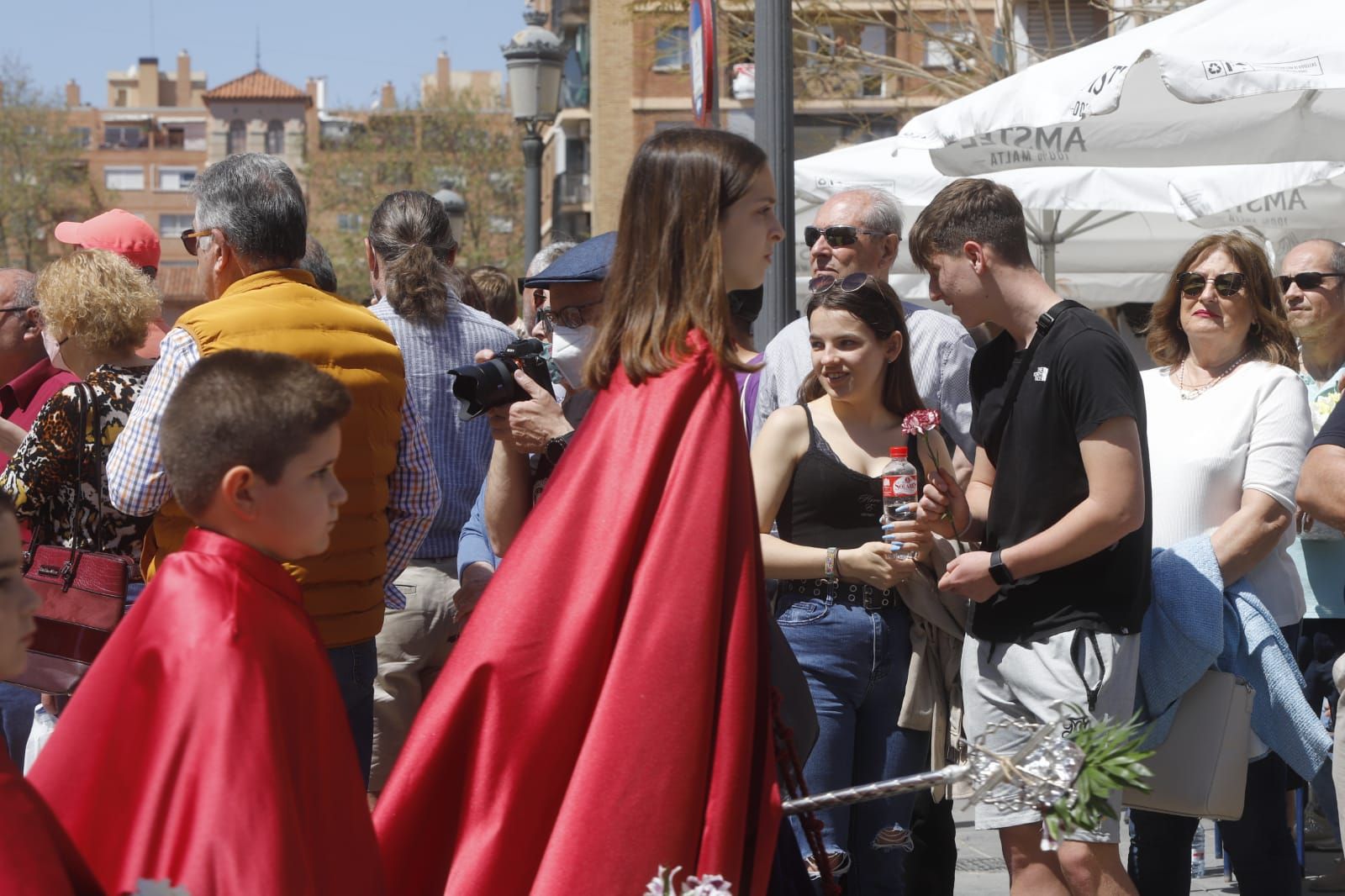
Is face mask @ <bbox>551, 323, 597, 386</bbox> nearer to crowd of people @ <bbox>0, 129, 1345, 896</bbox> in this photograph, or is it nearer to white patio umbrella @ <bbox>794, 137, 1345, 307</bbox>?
crowd of people @ <bbox>0, 129, 1345, 896</bbox>

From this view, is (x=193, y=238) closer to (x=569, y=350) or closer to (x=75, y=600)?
(x=75, y=600)

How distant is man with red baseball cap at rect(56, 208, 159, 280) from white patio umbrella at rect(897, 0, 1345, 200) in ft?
10.9

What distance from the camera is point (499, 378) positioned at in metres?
4.04

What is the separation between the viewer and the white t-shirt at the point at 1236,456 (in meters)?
4.56

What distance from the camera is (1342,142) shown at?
7125 millimetres

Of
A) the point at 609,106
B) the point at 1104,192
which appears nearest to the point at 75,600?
the point at 1104,192

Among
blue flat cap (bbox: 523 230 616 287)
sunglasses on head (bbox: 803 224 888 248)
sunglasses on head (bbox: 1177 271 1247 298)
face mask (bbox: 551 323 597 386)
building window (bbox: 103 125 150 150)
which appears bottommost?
face mask (bbox: 551 323 597 386)

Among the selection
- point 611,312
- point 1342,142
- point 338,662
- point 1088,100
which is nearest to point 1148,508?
point 611,312

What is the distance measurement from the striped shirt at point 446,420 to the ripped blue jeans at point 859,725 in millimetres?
1227

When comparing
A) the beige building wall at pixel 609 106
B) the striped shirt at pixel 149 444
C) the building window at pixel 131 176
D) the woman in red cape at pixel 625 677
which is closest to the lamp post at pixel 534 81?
the striped shirt at pixel 149 444

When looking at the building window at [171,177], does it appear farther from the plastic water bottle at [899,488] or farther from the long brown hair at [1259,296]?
the plastic water bottle at [899,488]

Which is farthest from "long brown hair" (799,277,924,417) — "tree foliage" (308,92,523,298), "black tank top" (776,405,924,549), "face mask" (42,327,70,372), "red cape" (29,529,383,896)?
"tree foliage" (308,92,523,298)

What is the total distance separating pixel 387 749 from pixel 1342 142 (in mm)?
4751

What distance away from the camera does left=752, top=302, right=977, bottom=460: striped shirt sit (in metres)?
4.99
